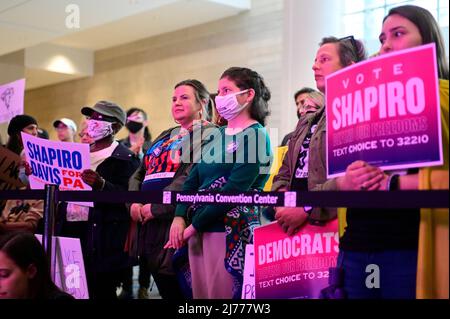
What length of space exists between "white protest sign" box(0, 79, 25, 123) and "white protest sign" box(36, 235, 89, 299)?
1647 mm

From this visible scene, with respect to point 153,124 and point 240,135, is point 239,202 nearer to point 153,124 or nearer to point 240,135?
point 240,135

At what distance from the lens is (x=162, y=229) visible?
154 inches

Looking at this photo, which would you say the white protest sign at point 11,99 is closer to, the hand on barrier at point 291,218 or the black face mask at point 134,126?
the black face mask at point 134,126

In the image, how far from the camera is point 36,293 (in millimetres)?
2975

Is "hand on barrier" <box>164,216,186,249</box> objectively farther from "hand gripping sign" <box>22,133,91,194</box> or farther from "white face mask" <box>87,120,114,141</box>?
"white face mask" <box>87,120,114,141</box>

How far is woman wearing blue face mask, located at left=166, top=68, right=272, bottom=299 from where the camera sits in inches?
135

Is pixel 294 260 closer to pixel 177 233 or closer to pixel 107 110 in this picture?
pixel 177 233

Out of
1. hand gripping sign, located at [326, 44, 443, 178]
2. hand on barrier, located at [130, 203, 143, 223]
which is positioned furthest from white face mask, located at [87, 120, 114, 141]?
hand gripping sign, located at [326, 44, 443, 178]

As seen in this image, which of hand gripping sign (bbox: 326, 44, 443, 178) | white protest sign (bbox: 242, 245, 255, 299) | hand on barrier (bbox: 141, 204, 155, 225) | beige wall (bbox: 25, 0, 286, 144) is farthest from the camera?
beige wall (bbox: 25, 0, 286, 144)

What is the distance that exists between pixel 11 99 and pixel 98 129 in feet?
3.24

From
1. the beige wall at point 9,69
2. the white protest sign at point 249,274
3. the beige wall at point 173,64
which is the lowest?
the white protest sign at point 249,274

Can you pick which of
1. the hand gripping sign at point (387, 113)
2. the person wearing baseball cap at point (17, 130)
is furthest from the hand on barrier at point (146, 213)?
the person wearing baseball cap at point (17, 130)

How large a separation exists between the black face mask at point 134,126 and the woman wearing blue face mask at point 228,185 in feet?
13.7

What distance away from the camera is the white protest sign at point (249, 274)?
325 centimetres
